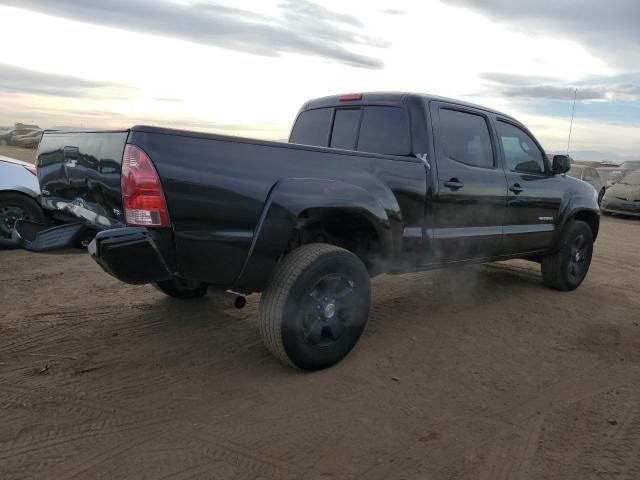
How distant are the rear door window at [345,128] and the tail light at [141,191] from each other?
224cm

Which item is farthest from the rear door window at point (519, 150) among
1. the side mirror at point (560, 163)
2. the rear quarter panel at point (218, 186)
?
the rear quarter panel at point (218, 186)

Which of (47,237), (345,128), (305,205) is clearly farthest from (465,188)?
(47,237)

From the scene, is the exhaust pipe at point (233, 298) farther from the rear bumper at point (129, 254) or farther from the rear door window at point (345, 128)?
the rear door window at point (345, 128)

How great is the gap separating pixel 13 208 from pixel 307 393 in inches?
196

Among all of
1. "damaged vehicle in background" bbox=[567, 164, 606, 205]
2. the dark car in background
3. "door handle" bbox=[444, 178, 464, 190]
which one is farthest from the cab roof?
the dark car in background

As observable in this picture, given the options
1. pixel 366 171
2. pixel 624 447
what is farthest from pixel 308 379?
pixel 624 447

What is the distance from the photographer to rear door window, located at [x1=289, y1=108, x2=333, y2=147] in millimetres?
5008

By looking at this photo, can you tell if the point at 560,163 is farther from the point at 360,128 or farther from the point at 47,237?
the point at 47,237

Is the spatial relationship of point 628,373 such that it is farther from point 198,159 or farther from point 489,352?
point 198,159

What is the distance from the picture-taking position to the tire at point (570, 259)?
5.98m

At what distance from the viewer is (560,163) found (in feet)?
18.3

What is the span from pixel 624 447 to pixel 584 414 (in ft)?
1.18

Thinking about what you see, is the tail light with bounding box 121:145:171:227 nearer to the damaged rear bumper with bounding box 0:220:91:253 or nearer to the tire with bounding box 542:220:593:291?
the damaged rear bumper with bounding box 0:220:91:253

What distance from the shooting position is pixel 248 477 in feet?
8.17
